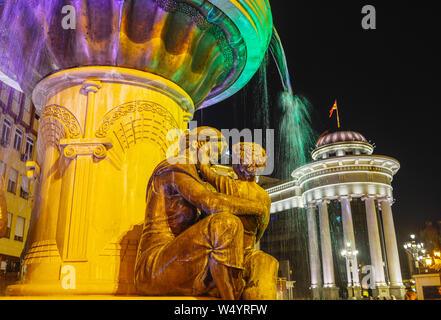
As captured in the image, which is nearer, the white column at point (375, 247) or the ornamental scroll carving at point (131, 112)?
the ornamental scroll carving at point (131, 112)

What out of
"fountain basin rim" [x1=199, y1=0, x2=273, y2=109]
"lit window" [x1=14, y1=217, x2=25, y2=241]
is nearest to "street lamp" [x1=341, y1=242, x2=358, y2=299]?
"lit window" [x1=14, y1=217, x2=25, y2=241]

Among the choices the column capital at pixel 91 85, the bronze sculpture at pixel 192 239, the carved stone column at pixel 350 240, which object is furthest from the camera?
the carved stone column at pixel 350 240

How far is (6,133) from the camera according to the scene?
2348cm

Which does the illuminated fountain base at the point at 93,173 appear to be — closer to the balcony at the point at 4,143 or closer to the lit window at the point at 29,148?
the balcony at the point at 4,143

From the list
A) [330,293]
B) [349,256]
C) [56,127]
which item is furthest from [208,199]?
[330,293]

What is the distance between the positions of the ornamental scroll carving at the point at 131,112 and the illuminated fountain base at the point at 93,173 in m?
0.01

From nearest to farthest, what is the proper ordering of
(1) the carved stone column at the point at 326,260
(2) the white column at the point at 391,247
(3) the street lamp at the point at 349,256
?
(3) the street lamp at the point at 349,256 < (2) the white column at the point at 391,247 < (1) the carved stone column at the point at 326,260

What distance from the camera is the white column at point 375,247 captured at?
36469mm

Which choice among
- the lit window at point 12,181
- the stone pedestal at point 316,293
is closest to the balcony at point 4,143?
the lit window at point 12,181

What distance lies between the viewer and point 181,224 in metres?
3.87

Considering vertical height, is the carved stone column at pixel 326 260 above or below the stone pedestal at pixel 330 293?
above

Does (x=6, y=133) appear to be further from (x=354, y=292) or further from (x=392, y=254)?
(x=392, y=254)

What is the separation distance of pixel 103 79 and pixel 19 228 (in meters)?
22.3
